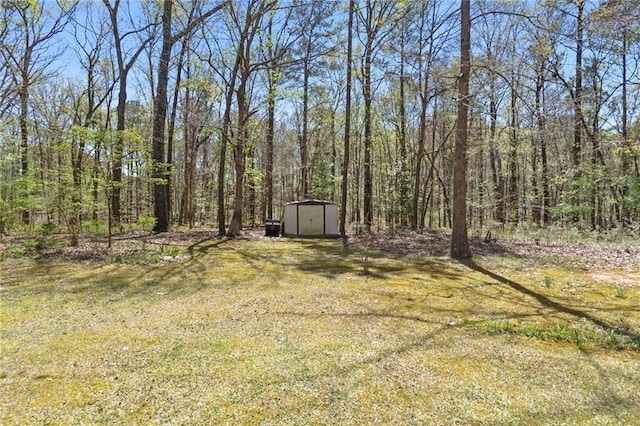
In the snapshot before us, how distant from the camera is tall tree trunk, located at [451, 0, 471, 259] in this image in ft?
22.5

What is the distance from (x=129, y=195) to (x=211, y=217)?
7470 mm

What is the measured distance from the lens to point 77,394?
2105 mm

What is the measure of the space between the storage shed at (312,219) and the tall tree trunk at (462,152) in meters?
6.20

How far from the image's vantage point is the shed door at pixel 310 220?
13.1m

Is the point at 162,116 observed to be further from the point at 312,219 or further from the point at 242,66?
the point at 312,219

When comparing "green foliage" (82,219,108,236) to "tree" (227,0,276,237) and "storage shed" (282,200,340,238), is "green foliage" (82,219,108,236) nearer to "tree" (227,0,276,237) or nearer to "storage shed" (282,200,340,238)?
"tree" (227,0,276,237)

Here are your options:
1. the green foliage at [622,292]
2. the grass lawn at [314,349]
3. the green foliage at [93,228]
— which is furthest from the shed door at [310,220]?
the green foliage at [622,292]

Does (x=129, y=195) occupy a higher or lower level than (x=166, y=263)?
higher

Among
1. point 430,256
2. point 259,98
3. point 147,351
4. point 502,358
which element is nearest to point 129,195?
point 259,98

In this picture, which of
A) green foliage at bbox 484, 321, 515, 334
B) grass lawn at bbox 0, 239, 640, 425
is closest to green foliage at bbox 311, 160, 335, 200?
grass lawn at bbox 0, 239, 640, 425

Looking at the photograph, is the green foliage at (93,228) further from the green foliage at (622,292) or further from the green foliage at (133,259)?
the green foliage at (622,292)

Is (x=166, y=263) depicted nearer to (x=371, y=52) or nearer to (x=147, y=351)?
(x=147, y=351)

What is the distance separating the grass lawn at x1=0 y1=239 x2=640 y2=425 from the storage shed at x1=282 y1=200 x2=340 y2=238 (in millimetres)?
7617

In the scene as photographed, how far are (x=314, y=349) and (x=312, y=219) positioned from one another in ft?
33.8
